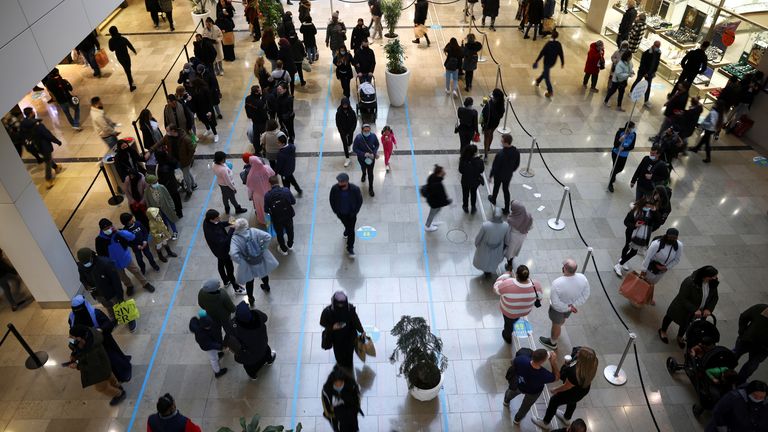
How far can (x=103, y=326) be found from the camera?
21.7ft

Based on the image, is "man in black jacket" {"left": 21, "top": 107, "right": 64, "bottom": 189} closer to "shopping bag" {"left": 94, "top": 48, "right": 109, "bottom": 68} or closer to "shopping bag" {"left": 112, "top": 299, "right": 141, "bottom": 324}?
"shopping bag" {"left": 94, "top": 48, "right": 109, "bottom": 68}

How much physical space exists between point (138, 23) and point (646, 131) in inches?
711

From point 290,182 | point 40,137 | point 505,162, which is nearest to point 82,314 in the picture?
point 290,182

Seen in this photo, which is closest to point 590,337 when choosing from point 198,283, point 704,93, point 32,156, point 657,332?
point 657,332

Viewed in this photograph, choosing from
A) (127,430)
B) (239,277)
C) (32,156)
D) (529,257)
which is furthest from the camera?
(32,156)

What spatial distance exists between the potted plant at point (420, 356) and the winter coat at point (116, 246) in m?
4.48

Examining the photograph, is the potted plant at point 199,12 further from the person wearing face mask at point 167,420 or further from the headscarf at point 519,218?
the person wearing face mask at point 167,420

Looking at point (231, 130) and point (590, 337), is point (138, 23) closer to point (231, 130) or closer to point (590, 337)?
point (231, 130)

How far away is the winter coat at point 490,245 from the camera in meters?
7.69

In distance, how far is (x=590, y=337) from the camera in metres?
7.63

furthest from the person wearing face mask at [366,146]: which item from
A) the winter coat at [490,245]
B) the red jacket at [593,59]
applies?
the red jacket at [593,59]

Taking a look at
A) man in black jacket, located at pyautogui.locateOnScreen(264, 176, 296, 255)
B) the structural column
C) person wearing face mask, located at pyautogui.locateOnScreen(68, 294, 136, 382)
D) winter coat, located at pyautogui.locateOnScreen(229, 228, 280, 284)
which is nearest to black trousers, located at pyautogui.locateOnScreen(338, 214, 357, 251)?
man in black jacket, located at pyautogui.locateOnScreen(264, 176, 296, 255)

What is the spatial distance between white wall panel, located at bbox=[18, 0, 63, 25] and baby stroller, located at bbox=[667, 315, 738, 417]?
988cm

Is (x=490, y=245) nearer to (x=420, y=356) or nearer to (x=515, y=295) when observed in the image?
(x=515, y=295)
